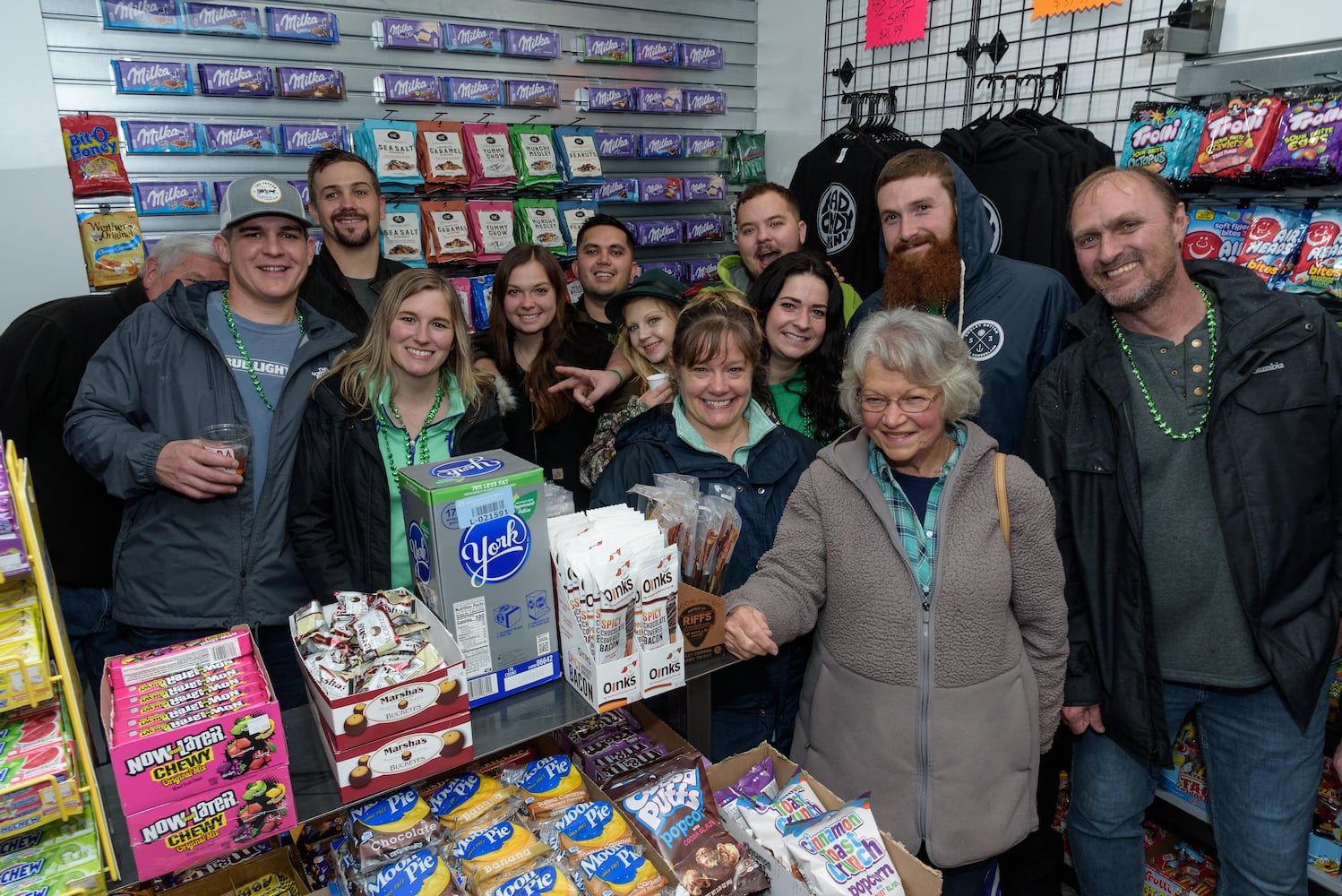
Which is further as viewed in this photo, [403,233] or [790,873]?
[403,233]

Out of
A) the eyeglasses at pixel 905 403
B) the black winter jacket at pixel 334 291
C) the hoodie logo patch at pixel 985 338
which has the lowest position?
the eyeglasses at pixel 905 403

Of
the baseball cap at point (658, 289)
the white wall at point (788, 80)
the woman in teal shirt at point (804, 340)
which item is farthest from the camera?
the white wall at point (788, 80)

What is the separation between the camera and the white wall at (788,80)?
5.40 meters

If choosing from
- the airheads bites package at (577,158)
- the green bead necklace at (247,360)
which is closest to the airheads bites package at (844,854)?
the green bead necklace at (247,360)

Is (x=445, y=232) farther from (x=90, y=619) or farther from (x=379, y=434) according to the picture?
(x=90, y=619)

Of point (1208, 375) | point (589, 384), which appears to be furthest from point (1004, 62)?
point (589, 384)

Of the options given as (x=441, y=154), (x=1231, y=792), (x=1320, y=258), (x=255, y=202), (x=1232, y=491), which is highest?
(x=441, y=154)

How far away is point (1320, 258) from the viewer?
8.34 feet

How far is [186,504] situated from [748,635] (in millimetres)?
1613

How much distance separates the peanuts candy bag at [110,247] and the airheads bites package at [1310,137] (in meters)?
4.13

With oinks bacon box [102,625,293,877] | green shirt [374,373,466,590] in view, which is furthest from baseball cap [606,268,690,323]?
oinks bacon box [102,625,293,877]

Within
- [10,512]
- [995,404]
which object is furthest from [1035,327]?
[10,512]

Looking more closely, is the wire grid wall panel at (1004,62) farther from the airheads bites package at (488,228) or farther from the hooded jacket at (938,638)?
the hooded jacket at (938,638)

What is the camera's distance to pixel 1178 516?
7.14 feet
